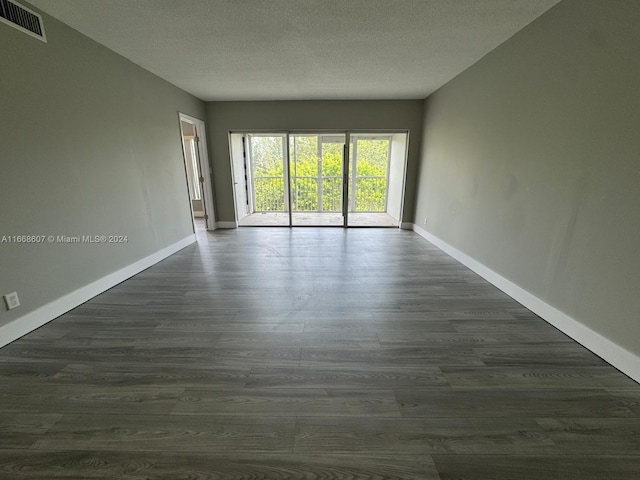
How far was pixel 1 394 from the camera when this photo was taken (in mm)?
1424

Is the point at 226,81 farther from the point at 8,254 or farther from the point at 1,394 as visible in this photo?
the point at 1,394

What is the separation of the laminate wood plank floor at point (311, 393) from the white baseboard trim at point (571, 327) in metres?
0.07

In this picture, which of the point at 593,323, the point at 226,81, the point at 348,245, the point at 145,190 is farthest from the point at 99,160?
the point at 593,323

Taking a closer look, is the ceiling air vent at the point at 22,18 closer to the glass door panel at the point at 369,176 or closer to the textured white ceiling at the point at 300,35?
the textured white ceiling at the point at 300,35

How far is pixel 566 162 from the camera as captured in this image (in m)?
1.98

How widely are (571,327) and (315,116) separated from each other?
484 cm

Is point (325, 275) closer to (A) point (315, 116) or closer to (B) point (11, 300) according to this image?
(B) point (11, 300)

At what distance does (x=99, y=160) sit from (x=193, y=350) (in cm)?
235

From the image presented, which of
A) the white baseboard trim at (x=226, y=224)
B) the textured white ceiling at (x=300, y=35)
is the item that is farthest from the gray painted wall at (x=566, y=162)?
the white baseboard trim at (x=226, y=224)

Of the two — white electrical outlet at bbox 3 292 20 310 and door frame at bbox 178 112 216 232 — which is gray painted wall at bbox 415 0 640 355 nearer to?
white electrical outlet at bbox 3 292 20 310

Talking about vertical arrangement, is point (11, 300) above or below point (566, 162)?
below

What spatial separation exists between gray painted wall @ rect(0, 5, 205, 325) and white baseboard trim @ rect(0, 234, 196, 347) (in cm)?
5

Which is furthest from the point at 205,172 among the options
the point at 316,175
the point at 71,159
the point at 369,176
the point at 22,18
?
the point at 369,176

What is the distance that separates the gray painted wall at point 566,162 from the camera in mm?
1576
